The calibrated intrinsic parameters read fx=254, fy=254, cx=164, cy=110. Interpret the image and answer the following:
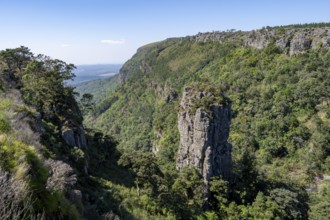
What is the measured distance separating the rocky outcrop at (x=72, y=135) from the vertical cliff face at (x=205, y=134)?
55.7 feet

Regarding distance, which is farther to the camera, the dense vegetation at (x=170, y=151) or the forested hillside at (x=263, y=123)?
the forested hillside at (x=263, y=123)

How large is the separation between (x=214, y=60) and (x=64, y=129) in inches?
4551

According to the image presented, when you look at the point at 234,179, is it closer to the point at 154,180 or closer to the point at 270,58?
the point at 154,180

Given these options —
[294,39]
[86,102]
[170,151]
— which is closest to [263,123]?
[170,151]

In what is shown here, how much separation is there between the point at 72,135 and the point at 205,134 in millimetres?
20082

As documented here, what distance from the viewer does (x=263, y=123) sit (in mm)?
75500

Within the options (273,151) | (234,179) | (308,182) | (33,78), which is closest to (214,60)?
(273,151)

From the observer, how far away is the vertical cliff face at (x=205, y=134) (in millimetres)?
40781

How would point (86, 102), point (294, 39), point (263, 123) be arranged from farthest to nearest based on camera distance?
1. point (294, 39)
2. point (263, 123)
3. point (86, 102)

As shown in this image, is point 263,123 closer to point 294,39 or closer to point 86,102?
point 294,39

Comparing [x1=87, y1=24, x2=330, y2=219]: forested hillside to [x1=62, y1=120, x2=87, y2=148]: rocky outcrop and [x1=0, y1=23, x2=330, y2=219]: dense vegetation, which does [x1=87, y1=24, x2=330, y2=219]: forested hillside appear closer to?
[x1=0, y1=23, x2=330, y2=219]: dense vegetation

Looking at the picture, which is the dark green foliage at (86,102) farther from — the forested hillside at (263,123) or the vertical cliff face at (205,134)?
the vertical cliff face at (205,134)

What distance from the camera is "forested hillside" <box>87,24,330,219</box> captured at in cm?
3925

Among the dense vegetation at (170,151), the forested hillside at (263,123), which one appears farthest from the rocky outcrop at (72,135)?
the forested hillside at (263,123)
